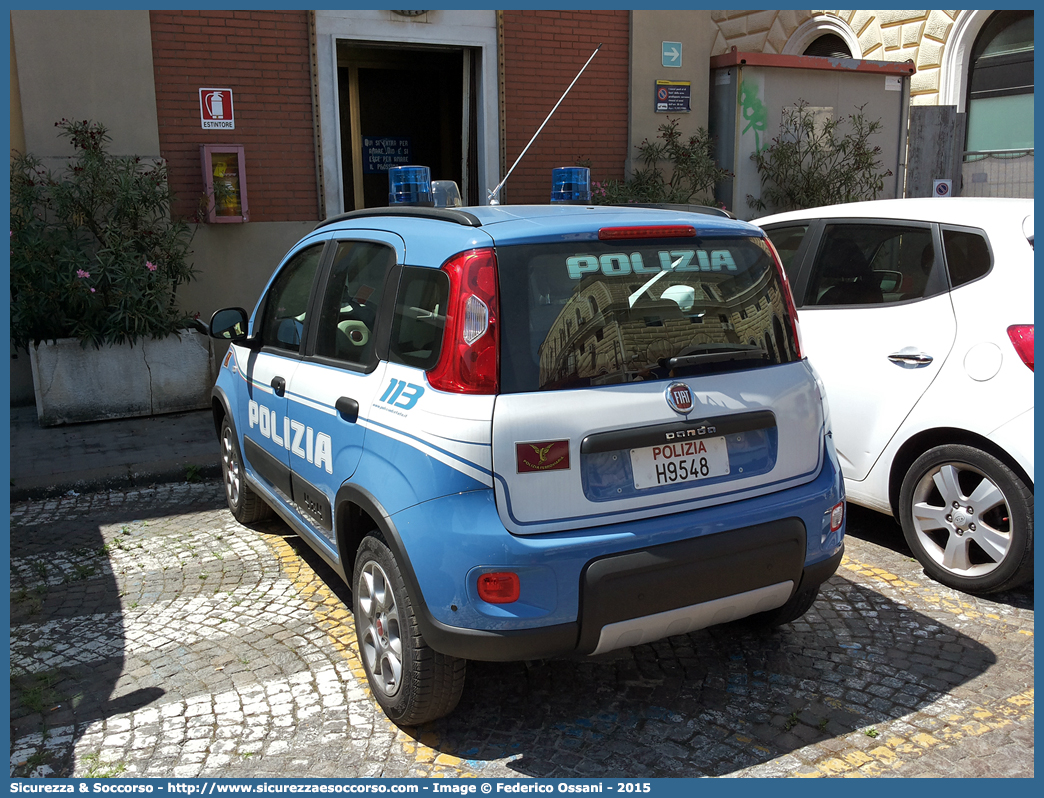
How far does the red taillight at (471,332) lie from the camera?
2.79 metres

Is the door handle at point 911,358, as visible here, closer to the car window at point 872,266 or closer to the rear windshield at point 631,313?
the car window at point 872,266

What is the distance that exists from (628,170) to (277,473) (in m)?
7.51

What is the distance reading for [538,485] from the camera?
9.05 ft

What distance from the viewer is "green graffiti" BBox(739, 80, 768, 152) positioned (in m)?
10.9

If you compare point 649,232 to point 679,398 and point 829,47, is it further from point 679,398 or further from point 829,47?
point 829,47

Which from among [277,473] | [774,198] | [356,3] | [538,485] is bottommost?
[277,473]

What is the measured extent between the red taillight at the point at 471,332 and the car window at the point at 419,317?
0.05 meters

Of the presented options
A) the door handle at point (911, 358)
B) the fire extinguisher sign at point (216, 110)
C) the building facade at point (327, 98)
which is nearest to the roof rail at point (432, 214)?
the door handle at point (911, 358)

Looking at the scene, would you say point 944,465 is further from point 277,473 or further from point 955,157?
point 955,157

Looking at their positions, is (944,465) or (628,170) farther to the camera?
(628,170)

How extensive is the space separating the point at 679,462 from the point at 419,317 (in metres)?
1.04

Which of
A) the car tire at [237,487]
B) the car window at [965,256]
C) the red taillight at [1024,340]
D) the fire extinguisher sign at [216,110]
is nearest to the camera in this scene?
the red taillight at [1024,340]

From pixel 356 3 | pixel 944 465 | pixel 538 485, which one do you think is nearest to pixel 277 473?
pixel 538 485

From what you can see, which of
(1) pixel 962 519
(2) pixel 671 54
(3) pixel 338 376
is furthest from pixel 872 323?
(2) pixel 671 54
